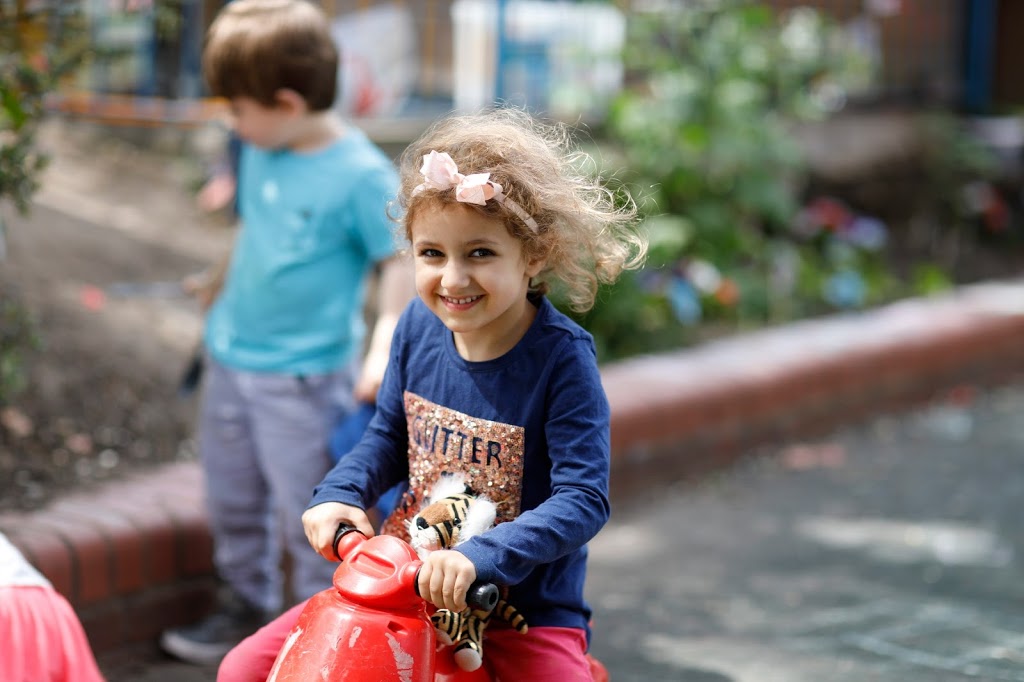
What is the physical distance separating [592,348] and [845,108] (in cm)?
764

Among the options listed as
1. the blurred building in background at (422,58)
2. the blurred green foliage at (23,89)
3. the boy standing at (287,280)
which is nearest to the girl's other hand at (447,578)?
the boy standing at (287,280)

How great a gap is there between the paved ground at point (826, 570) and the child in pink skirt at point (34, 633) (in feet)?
2.48

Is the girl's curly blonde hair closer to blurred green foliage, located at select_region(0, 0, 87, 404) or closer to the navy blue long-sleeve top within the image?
the navy blue long-sleeve top

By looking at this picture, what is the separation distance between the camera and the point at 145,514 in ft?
11.5

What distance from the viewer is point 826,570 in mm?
4223

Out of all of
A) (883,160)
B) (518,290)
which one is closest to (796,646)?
(518,290)

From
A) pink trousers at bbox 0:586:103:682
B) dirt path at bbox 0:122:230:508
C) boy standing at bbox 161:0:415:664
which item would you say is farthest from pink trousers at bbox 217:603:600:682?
dirt path at bbox 0:122:230:508

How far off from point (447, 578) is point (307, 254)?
1.51 metres

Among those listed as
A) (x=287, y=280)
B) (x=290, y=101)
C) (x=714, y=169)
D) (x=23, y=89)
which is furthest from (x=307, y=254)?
(x=714, y=169)

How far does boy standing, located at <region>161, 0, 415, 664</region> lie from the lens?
3168 millimetres

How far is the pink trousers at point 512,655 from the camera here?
2.16m

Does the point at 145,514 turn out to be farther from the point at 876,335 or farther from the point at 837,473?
the point at 876,335

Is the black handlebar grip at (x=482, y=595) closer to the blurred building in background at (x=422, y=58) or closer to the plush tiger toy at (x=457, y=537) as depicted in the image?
the plush tiger toy at (x=457, y=537)

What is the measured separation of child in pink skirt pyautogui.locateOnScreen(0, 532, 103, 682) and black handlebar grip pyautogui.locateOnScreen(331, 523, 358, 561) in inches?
30.7
